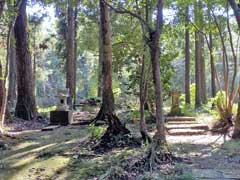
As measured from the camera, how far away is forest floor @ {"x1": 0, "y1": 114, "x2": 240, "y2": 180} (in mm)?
4395

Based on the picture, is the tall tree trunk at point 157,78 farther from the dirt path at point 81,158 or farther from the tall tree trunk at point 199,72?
the tall tree trunk at point 199,72

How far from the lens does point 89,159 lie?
5332 millimetres

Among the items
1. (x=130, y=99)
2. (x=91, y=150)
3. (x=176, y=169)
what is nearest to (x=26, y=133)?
(x=91, y=150)

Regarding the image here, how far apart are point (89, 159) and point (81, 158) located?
166 millimetres

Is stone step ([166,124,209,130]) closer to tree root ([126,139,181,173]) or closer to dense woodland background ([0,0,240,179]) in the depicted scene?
dense woodland background ([0,0,240,179])

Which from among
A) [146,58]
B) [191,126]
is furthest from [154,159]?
[191,126]

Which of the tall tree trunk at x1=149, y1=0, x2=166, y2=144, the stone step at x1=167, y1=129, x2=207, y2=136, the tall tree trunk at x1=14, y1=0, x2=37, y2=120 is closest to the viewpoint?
the tall tree trunk at x1=149, y1=0, x2=166, y2=144

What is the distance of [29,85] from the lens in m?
10.7

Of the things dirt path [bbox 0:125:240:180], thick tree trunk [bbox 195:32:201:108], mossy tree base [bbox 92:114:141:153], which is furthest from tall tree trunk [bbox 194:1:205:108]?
mossy tree base [bbox 92:114:141:153]

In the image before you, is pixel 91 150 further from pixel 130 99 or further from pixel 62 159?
pixel 130 99

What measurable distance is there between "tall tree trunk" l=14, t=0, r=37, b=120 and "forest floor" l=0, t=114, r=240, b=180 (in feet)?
10.4

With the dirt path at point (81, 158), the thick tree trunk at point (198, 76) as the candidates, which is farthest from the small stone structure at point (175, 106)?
the thick tree trunk at point (198, 76)

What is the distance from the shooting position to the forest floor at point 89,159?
439cm

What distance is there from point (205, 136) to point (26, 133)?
13.8ft
